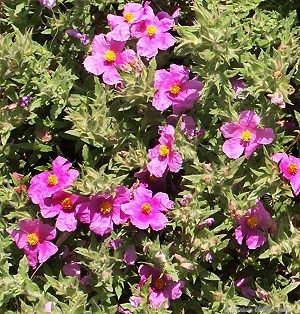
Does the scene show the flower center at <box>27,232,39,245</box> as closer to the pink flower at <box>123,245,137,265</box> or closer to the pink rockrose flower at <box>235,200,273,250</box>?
the pink flower at <box>123,245,137,265</box>

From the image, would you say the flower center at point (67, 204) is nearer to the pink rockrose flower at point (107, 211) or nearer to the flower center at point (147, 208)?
the pink rockrose flower at point (107, 211)

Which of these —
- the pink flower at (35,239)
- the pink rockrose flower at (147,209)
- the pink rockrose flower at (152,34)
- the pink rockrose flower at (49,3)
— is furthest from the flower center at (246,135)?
the pink rockrose flower at (49,3)

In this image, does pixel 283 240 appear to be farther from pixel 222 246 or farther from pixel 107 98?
pixel 107 98

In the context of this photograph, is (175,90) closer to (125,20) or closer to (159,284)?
(125,20)

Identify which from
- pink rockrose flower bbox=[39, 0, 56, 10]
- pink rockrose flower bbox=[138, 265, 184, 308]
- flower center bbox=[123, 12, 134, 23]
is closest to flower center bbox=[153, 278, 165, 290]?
pink rockrose flower bbox=[138, 265, 184, 308]

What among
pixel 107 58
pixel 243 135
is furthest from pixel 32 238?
pixel 243 135

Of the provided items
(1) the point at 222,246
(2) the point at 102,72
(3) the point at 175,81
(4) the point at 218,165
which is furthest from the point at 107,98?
(1) the point at 222,246

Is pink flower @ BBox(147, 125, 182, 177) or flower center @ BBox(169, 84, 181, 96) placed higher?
flower center @ BBox(169, 84, 181, 96)
